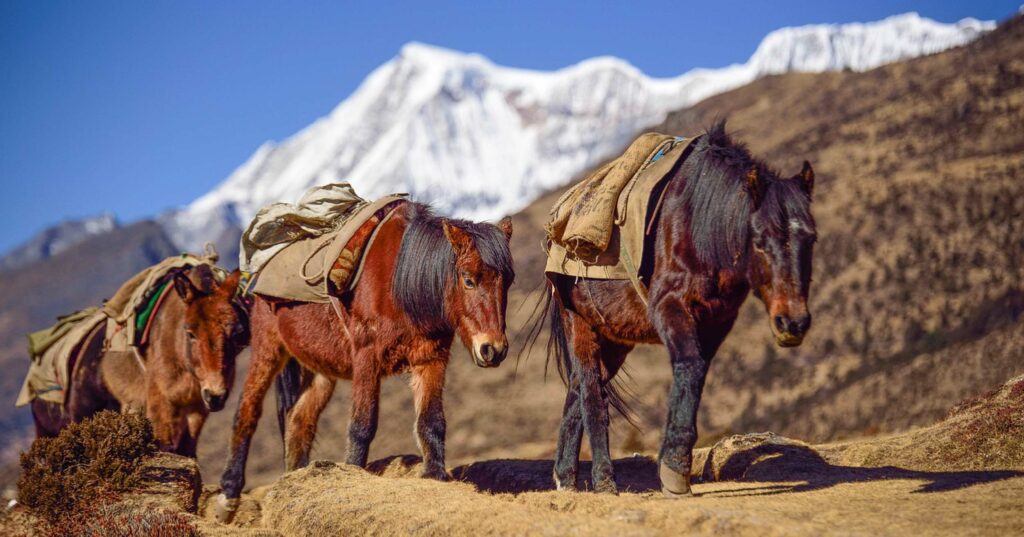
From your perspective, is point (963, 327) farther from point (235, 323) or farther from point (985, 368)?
point (235, 323)

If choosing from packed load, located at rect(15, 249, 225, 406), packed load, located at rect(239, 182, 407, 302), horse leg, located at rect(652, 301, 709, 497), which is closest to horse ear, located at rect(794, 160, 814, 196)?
horse leg, located at rect(652, 301, 709, 497)

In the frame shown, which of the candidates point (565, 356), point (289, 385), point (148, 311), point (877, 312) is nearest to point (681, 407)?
point (565, 356)

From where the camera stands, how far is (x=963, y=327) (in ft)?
95.8

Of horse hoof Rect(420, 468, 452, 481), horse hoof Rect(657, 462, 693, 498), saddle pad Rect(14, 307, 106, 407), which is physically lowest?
horse hoof Rect(420, 468, 452, 481)

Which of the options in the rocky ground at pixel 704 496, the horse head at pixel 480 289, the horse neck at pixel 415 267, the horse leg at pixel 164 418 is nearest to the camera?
the rocky ground at pixel 704 496

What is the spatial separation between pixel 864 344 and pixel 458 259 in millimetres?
28760

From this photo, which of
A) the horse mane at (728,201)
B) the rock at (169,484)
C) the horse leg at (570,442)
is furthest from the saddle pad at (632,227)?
the rock at (169,484)

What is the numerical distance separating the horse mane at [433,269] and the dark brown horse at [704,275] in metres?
1.00

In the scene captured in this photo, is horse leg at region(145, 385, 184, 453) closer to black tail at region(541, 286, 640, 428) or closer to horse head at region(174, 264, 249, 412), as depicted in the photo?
horse head at region(174, 264, 249, 412)

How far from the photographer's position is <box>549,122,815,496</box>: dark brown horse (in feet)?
19.6

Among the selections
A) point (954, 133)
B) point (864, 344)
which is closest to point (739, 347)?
point (864, 344)

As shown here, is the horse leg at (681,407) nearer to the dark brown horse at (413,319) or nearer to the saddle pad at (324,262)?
the dark brown horse at (413,319)

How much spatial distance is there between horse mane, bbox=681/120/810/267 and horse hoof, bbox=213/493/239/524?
5500 mm

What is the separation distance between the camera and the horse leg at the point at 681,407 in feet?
20.2
